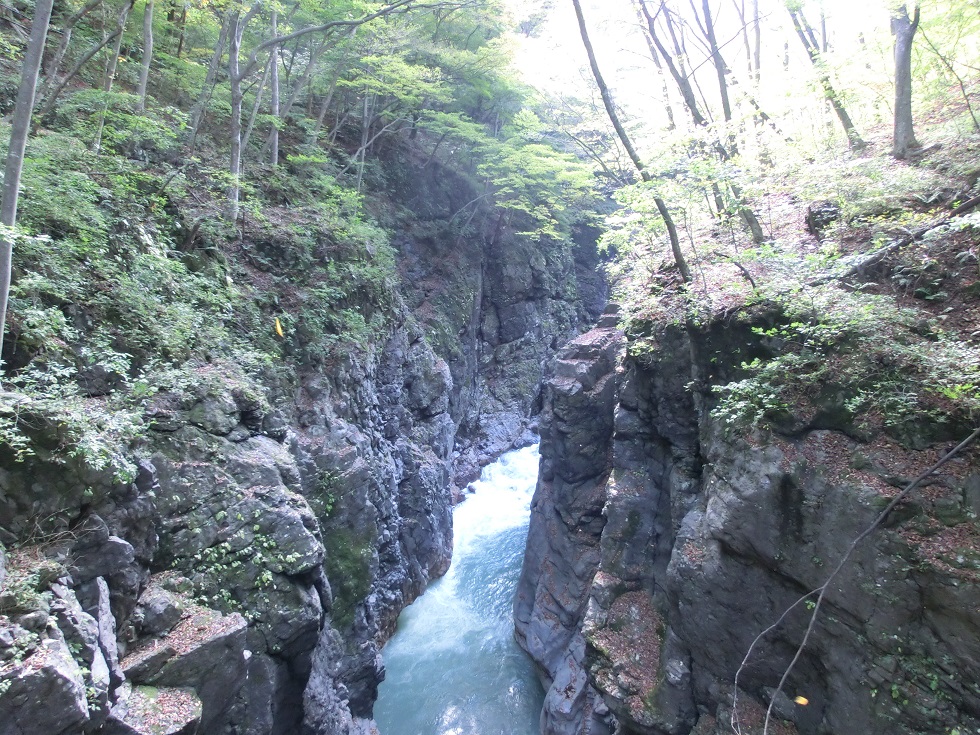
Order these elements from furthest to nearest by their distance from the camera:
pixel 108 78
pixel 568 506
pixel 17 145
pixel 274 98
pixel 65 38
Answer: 1. pixel 568 506
2. pixel 274 98
3. pixel 108 78
4. pixel 65 38
5. pixel 17 145

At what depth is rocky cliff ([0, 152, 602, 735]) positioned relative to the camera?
17.2ft

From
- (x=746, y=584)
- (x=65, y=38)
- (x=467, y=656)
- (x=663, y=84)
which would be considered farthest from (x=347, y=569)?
(x=663, y=84)

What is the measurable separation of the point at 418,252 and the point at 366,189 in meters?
3.41

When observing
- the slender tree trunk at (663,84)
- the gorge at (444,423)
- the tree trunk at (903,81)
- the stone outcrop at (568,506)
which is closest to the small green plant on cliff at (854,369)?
the gorge at (444,423)

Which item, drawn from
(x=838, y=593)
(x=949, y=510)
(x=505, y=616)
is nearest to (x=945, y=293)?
(x=949, y=510)

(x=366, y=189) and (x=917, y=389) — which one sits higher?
(x=366, y=189)

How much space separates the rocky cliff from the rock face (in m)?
5.09

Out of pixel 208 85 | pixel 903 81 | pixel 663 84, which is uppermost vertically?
pixel 663 84

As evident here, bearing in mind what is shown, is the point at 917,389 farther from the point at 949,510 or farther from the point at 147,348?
the point at 147,348

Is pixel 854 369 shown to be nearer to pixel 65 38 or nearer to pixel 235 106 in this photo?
pixel 235 106

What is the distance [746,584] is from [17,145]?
10.8m

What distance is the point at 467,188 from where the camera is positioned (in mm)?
25219

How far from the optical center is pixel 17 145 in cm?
566

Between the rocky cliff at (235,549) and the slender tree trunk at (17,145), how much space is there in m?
1.57
